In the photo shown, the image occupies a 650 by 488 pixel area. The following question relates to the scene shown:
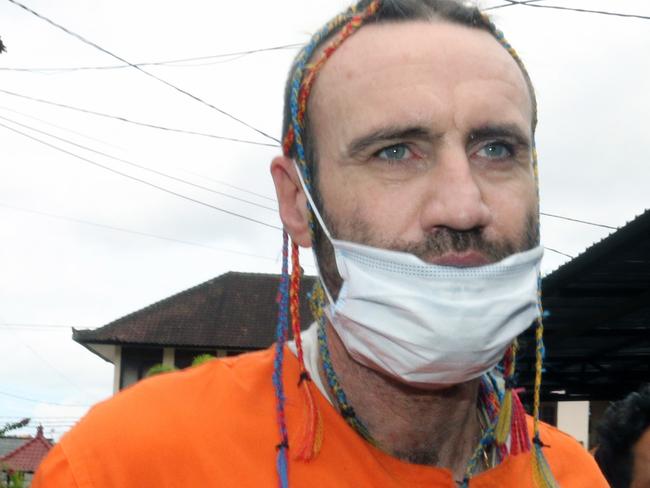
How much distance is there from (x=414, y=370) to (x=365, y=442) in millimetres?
219

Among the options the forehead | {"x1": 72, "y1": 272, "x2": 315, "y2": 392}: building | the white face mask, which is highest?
{"x1": 72, "y1": 272, "x2": 315, "y2": 392}: building

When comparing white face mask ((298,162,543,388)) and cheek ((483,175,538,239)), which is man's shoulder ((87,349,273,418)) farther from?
cheek ((483,175,538,239))

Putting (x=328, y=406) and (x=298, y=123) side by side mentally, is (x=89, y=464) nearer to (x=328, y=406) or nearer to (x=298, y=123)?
(x=328, y=406)

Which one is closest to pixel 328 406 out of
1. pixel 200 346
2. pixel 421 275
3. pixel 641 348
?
pixel 421 275

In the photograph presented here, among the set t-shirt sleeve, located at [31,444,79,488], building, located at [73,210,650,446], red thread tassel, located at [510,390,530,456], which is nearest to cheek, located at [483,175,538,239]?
red thread tassel, located at [510,390,530,456]

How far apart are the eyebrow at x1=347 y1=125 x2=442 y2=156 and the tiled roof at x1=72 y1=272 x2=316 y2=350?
28050 millimetres

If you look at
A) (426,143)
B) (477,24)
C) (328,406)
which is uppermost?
(477,24)

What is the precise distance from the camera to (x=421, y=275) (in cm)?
187

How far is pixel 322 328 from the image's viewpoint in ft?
7.22

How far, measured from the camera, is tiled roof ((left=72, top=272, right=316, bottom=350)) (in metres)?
31.7

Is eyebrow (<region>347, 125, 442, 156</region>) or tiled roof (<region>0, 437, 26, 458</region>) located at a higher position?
eyebrow (<region>347, 125, 442, 156</region>)

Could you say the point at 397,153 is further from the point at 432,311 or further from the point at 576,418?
the point at 576,418

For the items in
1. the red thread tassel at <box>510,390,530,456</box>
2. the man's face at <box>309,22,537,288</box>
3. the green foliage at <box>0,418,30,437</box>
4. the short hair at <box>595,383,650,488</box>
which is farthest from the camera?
the green foliage at <box>0,418,30,437</box>

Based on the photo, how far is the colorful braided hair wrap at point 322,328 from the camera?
6.76 feet
